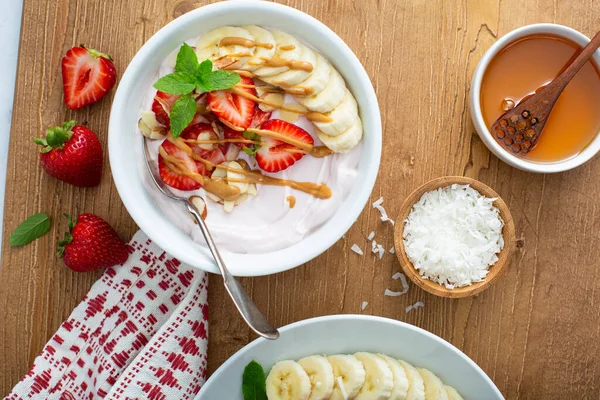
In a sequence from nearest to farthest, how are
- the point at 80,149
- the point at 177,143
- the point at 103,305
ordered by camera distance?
1. the point at 177,143
2. the point at 80,149
3. the point at 103,305

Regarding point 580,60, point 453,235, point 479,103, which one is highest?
point 580,60

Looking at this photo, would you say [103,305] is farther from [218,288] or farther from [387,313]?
[387,313]

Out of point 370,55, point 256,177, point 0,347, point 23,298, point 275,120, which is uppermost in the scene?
point 370,55

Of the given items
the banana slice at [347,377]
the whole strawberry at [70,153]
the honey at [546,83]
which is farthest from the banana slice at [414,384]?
the whole strawberry at [70,153]

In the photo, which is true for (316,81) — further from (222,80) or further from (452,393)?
(452,393)

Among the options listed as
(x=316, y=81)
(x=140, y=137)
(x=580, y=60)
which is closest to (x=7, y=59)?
(x=140, y=137)

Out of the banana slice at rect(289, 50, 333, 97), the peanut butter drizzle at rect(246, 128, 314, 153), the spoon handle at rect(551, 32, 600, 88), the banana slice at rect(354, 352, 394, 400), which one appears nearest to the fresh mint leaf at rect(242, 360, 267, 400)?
the banana slice at rect(354, 352, 394, 400)

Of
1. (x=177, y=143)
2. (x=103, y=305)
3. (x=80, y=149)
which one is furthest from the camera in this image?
(x=103, y=305)

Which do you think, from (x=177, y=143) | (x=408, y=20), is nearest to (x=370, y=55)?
(x=408, y=20)

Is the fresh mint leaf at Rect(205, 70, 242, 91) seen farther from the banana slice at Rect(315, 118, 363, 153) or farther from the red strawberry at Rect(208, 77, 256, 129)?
the banana slice at Rect(315, 118, 363, 153)
